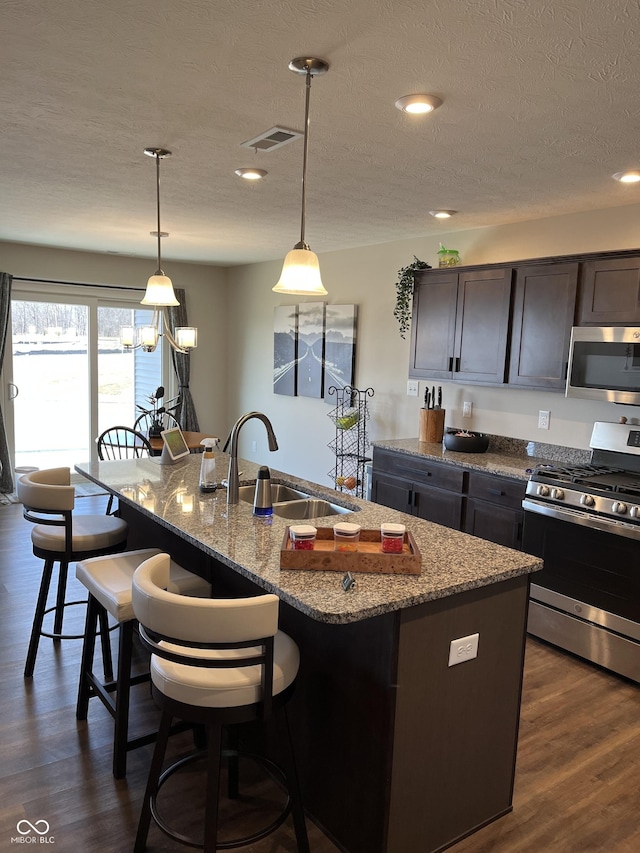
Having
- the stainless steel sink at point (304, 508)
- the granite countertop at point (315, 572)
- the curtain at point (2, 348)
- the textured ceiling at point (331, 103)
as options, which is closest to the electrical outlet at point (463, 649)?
the granite countertop at point (315, 572)

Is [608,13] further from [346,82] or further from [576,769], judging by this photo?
[576,769]

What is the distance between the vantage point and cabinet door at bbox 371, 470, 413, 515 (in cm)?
445

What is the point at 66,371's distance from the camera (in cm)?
677

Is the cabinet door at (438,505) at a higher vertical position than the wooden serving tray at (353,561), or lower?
lower

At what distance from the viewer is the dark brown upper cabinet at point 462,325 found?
163 inches

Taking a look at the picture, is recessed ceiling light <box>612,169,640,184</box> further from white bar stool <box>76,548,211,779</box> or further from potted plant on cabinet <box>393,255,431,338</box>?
white bar stool <box>76,548,211,779</box>

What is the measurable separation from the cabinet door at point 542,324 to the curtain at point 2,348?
4.86 meters

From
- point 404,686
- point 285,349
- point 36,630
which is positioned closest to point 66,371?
point 285,349

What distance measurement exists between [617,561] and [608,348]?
117 centimetres

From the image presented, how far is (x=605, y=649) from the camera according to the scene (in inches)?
127

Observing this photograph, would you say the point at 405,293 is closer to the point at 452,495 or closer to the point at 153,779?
the point at 452,495

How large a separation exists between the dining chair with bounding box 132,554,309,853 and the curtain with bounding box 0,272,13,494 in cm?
503

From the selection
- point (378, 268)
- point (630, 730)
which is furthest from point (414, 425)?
point (630, 730)

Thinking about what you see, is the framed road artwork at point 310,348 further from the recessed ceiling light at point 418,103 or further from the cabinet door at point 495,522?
the recessed ceiling light at point 418,103
